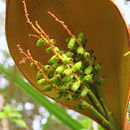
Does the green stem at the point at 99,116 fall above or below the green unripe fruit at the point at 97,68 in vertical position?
below

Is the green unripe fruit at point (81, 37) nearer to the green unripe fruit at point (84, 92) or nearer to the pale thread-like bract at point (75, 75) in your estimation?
the pale thread-like bract at point (75, 75)

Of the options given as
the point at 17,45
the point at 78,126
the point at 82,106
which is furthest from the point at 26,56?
the point at 78,126

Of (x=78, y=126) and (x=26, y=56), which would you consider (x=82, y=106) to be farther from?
(x=78, y=126)

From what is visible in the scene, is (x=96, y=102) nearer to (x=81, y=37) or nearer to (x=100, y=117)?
(x=100, y=117)

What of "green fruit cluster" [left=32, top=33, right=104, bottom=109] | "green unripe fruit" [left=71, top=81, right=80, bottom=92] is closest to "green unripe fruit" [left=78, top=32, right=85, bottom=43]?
"green fruit cluster" [left=32, top=33, right=104, bottom=109]

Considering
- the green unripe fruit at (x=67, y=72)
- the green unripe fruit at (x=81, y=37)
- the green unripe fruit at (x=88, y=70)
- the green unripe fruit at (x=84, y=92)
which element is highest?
the green unripe fruit at (x=81, y=37)

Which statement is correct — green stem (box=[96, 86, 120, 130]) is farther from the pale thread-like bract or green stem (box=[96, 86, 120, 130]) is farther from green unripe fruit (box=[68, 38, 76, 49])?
green unripe fruit (box=[68, 38, 76, 49])

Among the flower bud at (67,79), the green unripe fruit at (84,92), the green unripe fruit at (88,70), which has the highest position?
the flower bud at (67,79)

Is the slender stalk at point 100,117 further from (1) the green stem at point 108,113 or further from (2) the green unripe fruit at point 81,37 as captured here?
(2) the green unripe fruit at point 81,37

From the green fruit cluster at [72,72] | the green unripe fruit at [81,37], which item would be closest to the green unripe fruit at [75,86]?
the green fruit cluster at [72,72]
